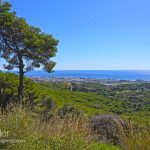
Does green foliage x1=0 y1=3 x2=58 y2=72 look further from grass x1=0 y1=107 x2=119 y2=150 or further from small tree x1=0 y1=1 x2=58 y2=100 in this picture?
grass x1=0 y1=107 x2=119 y2=150

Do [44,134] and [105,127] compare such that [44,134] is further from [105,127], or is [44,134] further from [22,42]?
[22,42]

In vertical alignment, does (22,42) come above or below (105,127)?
above

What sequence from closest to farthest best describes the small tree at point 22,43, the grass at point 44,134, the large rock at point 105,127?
1. the grass at point 44,134
2. the large rock at point 105,127
3. the small tree at point 22,43

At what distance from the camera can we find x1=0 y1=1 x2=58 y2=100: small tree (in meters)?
20.5

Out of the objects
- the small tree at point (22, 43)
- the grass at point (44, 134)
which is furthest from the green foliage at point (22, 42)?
the grass at point (44, 134)

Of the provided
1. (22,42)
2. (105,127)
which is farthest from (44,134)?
(22,42)

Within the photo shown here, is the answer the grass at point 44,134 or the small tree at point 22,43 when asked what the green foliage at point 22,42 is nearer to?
the small tree at point 22,43

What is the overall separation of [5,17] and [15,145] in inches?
581

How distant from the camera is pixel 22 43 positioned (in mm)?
20984

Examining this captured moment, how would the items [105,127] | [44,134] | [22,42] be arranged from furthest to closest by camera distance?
[22,42] < [105,127] < [44,134]

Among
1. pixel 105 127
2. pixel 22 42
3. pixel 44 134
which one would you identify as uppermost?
pixel 22 42

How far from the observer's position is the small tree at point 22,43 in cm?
2050

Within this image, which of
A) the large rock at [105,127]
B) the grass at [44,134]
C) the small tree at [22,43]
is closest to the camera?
the grass at [44,134]

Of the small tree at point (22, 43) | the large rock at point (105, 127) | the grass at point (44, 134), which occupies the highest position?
the small tree at point (22, 43)
